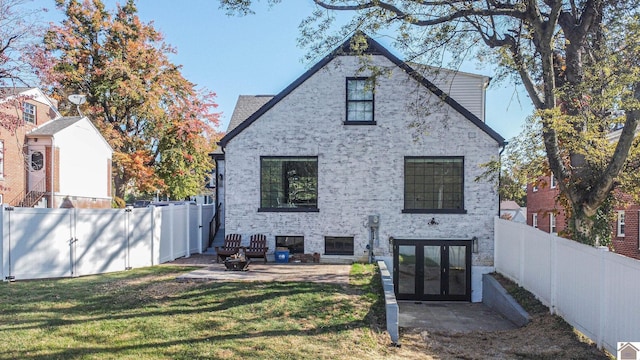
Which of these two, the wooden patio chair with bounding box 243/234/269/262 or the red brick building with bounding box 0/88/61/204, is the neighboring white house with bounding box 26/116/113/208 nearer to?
the red brick building with bounding box 0/88/61/204

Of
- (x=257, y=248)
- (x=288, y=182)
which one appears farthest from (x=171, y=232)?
(x=288, y=182)

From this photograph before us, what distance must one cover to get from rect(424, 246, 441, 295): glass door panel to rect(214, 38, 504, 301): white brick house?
0.04 meters

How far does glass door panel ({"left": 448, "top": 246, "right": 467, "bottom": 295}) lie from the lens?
586 inches

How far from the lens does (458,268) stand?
1489 cm

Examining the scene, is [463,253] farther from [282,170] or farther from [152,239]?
[152,239]

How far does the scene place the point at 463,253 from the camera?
587 inches

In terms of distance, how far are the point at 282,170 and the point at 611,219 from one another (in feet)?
32.6

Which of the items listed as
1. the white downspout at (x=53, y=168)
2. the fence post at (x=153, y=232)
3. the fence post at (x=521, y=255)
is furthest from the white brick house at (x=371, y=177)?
the white downspout at (x=53, y=168)

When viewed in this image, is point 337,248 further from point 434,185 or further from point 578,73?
point 578,73

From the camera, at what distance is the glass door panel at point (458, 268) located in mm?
14891

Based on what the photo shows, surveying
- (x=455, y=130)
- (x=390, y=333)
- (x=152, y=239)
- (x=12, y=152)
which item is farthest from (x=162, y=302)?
(x=12, y=152)

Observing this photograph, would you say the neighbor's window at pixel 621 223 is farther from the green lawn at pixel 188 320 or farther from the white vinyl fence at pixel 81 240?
the white vinyl fence at pixel 81 240

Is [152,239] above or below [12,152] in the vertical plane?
below

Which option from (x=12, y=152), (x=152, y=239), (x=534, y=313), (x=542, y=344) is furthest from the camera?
(x=12, y=152)
